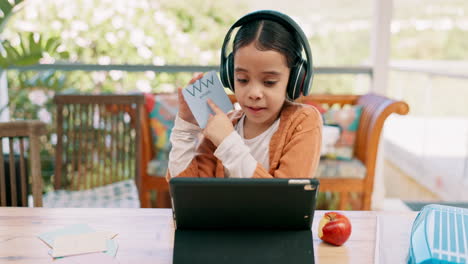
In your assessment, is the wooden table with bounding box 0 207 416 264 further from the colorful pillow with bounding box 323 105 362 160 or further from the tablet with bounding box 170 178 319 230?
the colorful pillow with bounding box 323 105 362 160

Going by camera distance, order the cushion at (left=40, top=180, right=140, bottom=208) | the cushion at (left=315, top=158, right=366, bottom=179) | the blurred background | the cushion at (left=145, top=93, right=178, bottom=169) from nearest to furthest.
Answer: the cushion at (left=40, top=180, right=140, bottom=208) < the cushion at (left=315, top=158, right=366, bottom=179) < the cushion at (left=145, top=93, right=178, bottom=169) < the blurred background

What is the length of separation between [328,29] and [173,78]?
216cm

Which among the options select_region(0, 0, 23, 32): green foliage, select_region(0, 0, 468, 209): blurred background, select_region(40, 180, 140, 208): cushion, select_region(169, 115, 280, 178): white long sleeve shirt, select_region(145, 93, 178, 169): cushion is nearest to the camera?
select_region(169, 115, 280, 178): white long sleeve shirt

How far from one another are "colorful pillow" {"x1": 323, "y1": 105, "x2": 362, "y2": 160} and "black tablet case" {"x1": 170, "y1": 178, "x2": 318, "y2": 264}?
6.69 feet

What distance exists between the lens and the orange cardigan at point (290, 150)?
43.4 inches

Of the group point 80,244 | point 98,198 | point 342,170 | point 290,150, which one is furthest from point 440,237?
point 342,170

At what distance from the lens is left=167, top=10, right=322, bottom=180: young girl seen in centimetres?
105

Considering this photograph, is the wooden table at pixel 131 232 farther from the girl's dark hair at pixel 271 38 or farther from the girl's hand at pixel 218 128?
the girl's dark hair at pixel 271 38

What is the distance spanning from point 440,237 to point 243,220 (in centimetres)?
33

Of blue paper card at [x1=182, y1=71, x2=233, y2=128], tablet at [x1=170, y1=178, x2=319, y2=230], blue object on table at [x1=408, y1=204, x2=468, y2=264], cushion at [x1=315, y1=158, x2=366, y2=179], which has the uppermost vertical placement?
blue paper card at [x1=182, y1=71, x2=233, y2=128]

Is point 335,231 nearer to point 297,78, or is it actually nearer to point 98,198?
point 297,78

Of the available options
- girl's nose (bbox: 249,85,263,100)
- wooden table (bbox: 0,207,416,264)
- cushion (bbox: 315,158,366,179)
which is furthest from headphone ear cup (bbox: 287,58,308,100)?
cushion (bbox: 315,158,366,179)

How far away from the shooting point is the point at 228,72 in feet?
3.87

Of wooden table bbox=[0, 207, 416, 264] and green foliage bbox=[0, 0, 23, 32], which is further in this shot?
green foliage bbox=[0, 0, 23, 32]
